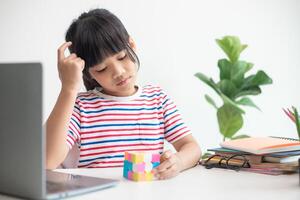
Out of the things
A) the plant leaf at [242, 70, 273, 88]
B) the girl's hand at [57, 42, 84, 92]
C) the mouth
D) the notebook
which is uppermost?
the girl's hand at [57, 42, 84, 92]

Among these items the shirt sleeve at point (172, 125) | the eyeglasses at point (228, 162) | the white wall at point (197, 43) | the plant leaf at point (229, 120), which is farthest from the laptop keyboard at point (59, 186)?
the plant leaf at point (229, 120)

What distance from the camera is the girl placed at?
5.56 ft

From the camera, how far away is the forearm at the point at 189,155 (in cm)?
140

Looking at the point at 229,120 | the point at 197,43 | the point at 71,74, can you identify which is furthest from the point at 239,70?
the point at 71,74

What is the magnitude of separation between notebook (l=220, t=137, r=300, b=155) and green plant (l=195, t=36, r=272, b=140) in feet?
3.52

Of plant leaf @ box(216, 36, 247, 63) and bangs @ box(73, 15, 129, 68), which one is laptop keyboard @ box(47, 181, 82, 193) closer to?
→ bangs @ box(73, 15, 129, 68)

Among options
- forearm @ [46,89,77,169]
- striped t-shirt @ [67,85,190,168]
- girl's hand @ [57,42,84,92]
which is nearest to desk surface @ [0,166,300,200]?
forearm @ [46,89,77,169]

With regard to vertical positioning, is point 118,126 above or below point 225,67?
below

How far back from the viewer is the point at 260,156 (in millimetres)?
1409

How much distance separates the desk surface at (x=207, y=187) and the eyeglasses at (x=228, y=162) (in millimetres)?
48

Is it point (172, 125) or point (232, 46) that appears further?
point (232, 46)

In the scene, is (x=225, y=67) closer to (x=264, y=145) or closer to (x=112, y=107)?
(x=112, y=107)

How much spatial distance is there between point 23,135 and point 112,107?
876 millimetres

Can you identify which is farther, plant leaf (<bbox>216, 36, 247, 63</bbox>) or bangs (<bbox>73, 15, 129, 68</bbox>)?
plant leaf (<bbox>216, 36, 247, 63</bbox>)
